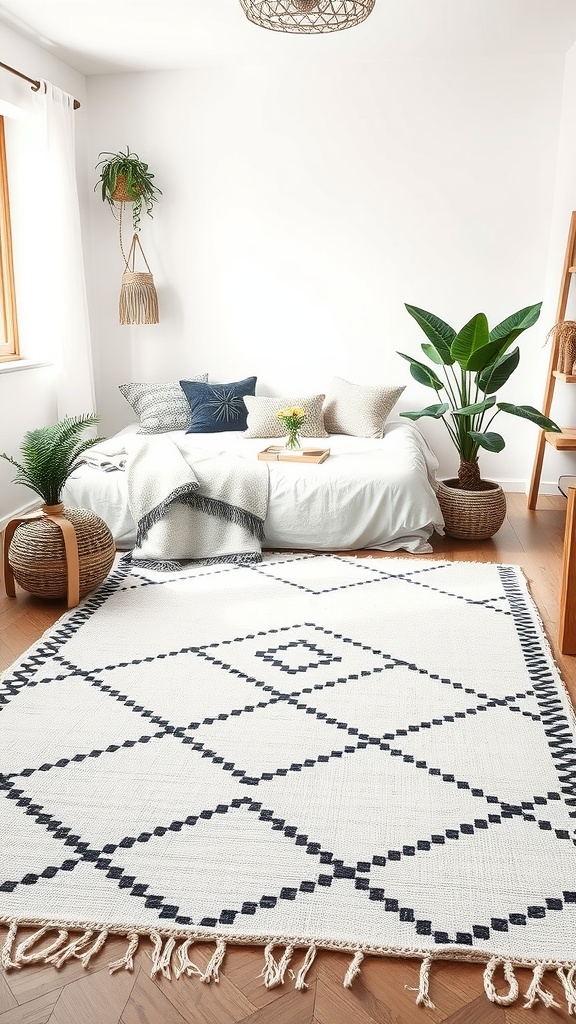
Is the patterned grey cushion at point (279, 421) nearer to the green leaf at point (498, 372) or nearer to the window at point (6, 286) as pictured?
the green leaf at point (498, 372)

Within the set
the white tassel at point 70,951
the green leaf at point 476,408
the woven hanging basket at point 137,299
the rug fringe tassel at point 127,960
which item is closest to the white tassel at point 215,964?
the rug fringe tassel at point 127,960

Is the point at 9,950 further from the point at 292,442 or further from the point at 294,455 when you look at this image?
the point at 292,442

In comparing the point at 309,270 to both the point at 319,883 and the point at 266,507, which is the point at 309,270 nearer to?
the point at 266,507

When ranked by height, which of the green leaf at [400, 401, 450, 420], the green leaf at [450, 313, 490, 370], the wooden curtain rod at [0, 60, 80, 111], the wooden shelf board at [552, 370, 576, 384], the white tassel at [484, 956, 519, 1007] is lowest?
the white tassel at [484, 956, 519, 1007]

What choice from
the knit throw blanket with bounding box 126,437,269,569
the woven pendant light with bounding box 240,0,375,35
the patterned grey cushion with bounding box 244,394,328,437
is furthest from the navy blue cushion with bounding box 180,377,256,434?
the woven pendant light with bounding box 240,0,375,35

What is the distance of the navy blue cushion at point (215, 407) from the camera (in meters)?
5.02

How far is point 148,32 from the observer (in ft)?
14.6

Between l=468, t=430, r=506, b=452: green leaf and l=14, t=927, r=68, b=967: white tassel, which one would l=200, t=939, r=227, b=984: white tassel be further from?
l=468, t=430, r=506, b=452: green leaf

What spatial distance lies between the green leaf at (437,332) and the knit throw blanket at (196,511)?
1211 millimetres

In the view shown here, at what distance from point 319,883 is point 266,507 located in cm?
244

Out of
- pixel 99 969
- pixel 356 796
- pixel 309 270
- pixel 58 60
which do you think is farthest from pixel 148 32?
pixel 99 969

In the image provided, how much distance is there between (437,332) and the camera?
4.38 m

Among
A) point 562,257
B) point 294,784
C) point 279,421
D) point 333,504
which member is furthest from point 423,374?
point 294,784

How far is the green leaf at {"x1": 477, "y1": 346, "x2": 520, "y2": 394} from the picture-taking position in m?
4.16
